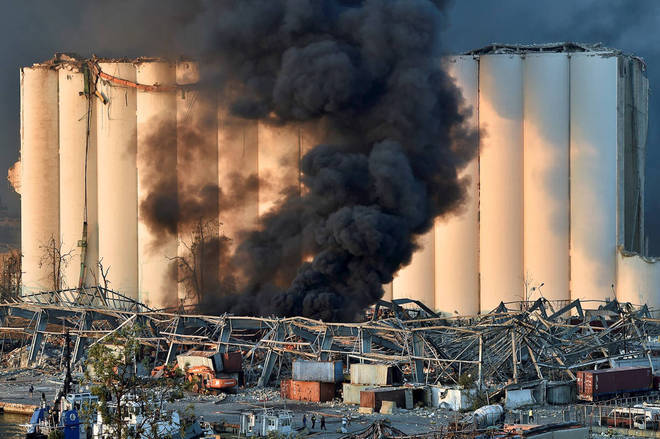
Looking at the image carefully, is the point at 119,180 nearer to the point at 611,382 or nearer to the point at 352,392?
the point at 352,392

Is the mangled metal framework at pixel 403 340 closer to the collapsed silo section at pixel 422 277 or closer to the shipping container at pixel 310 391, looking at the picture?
the shipping container at pixel 310 391

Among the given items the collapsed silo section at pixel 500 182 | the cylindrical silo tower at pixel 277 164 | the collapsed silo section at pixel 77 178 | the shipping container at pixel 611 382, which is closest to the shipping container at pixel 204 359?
the cylindrical silo tower at pixel 277 164

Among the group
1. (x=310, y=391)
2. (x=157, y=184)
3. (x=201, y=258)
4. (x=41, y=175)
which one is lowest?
(x=310, y=391)

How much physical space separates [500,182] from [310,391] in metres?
26.6

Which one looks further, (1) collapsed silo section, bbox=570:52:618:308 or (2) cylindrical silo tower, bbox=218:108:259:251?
(1) collapsed silo section, bbox=570:52:618:308

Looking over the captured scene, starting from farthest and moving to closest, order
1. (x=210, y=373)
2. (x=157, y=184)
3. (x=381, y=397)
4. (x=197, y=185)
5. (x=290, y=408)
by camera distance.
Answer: (x=157, y=184)
(x=197, y=185)
(x=210, y=373)
(x=290, y=408)
(x=381, y=397)

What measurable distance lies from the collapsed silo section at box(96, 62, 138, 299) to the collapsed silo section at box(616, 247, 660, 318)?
31.6m

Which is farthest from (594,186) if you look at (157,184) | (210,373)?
(210,373)

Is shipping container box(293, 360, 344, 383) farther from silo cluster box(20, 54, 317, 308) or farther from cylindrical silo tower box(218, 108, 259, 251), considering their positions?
silo cluster box(20, 54, 317, 308)

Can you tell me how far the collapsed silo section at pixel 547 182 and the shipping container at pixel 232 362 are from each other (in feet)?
79.2

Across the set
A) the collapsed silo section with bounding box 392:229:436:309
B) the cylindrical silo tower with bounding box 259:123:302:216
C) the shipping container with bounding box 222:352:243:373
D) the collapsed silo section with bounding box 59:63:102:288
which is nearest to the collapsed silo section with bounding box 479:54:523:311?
the collapsed silo section with bounding box 392:229:436:309

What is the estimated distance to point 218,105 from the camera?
5862cm

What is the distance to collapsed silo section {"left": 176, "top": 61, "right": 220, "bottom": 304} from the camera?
6056 centimetres

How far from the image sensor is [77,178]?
69.4 meters
